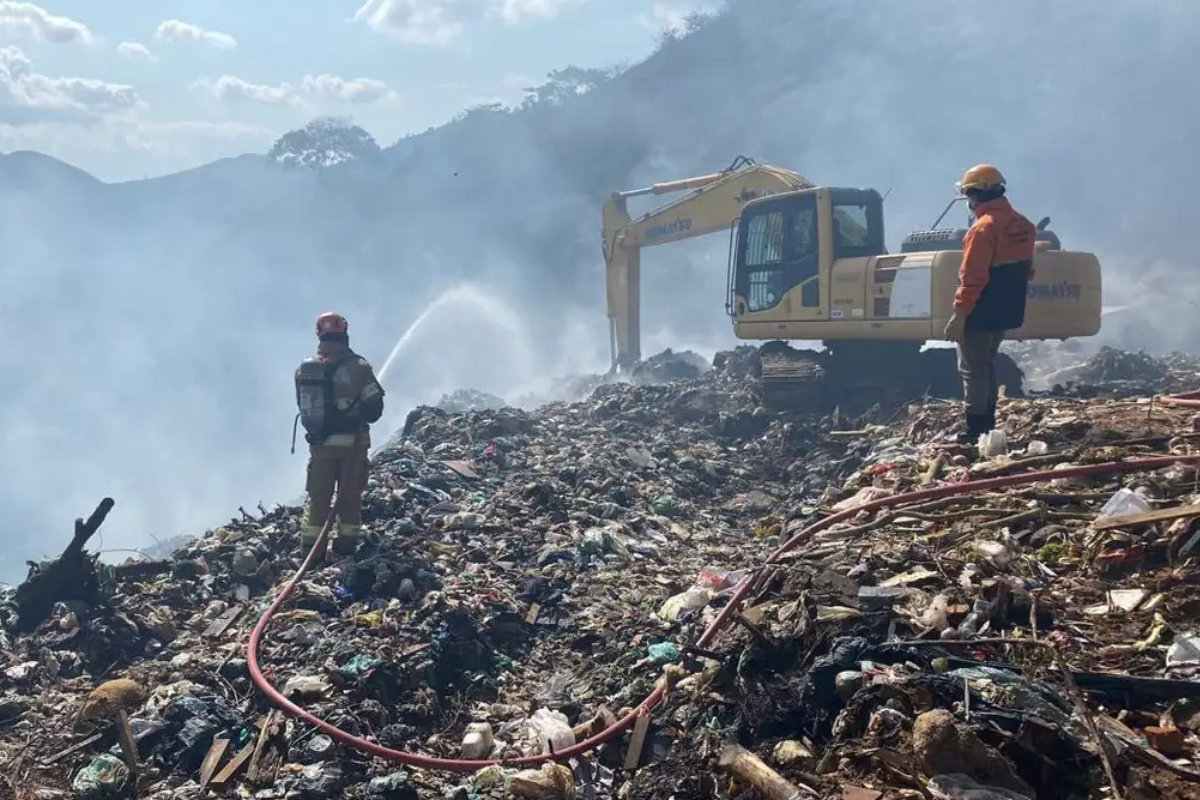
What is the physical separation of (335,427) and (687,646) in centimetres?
378

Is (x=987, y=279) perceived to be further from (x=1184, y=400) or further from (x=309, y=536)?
(x=309, y=536)

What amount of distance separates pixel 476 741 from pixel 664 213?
1201 cm

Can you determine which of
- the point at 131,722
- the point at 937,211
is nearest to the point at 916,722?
the point at 131,722

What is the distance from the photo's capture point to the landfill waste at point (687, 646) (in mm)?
3182

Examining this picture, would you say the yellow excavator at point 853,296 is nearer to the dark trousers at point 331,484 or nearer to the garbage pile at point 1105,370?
the garbage pile at point 1105,370

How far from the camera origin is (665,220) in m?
15.5

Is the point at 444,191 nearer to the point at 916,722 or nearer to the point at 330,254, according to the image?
the point at 330,254

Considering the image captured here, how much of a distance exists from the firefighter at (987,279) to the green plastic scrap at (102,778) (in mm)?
5387

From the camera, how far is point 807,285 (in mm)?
11609

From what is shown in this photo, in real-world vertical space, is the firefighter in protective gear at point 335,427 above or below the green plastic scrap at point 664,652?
above

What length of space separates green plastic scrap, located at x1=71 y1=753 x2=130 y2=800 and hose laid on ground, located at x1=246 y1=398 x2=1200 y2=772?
0.68m

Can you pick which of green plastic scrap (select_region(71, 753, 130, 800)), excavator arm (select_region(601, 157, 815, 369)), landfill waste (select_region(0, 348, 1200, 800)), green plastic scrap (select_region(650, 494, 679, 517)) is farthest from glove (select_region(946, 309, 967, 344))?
excavator arm (select_region(601, 157, 815, 369))

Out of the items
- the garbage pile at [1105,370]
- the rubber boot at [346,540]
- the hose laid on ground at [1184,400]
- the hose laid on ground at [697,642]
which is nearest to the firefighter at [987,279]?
the hose laid on ground at [1184,400]

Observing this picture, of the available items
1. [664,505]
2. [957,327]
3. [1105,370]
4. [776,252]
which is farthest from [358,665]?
[1105,370]
